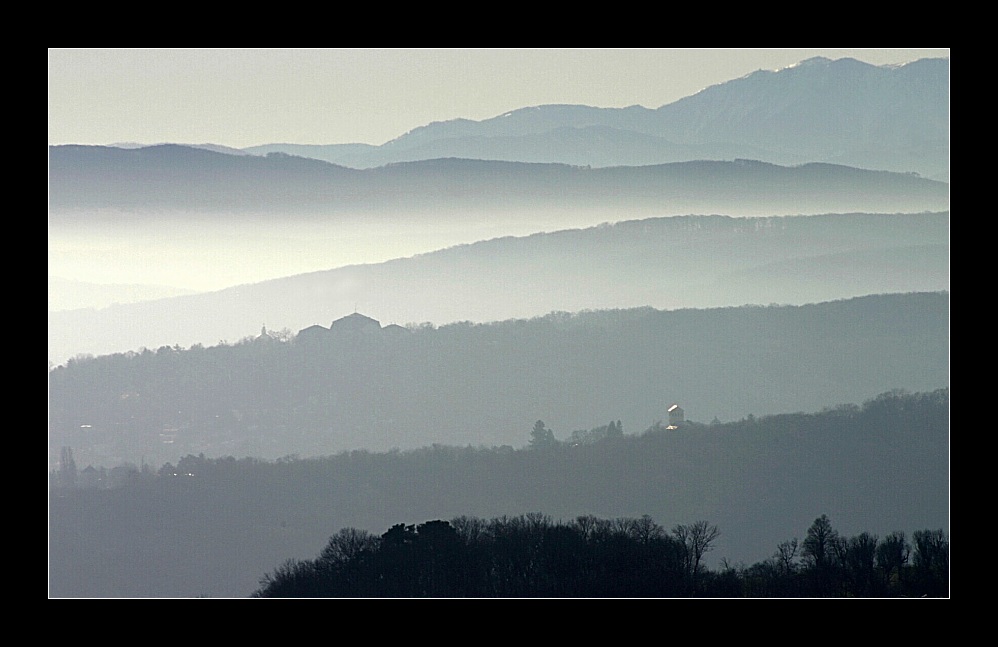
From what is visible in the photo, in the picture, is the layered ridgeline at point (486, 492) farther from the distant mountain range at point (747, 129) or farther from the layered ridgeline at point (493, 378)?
the distant mountain range at point (747, 129)

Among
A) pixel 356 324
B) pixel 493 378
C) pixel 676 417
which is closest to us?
pixel 356 324

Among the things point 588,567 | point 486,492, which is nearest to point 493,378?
point 486,492

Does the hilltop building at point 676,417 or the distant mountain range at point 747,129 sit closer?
the distant mountain range at point 747,129

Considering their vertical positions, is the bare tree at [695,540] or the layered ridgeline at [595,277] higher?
the layered ridgeline at [595,277]

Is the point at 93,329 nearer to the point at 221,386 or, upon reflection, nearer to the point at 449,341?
the point at 221,386

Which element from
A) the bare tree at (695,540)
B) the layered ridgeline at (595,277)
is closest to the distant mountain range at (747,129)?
the layered ridgeline at (595,277)

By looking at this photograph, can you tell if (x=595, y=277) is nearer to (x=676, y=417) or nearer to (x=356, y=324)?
(x=676, y=417)
